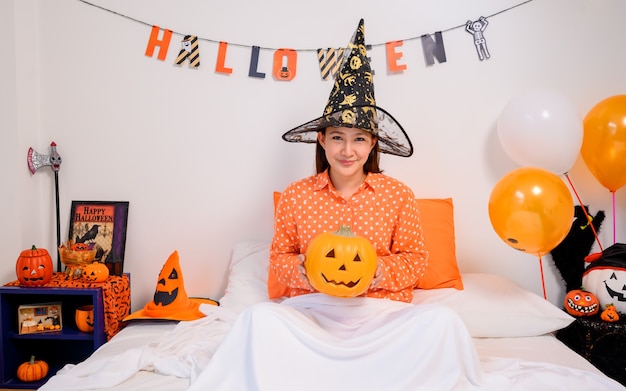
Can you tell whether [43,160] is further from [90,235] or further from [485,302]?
[485,302]

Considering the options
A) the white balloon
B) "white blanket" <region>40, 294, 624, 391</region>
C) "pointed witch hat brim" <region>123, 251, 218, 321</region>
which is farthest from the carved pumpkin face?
"pointed witch hat brim" <region>123, 251, 218, 321</region>

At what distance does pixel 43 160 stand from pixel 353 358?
203 centimetres

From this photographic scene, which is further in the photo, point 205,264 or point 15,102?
point 205,264

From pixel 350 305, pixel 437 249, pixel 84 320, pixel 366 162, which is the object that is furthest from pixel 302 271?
pixel 84 320

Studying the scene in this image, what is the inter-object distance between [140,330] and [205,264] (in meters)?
0.55

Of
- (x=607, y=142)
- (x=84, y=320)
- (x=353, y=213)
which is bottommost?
(x=84, y=320)

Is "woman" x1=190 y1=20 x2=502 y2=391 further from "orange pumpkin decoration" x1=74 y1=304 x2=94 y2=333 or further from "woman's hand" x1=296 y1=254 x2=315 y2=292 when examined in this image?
"orange pumpkin decoration" x1=74 y1=304 x2=94 y2=333

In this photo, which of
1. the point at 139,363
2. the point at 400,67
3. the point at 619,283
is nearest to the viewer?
the point at 139,363

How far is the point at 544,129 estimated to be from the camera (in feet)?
7.62

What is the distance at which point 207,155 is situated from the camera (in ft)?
9.29

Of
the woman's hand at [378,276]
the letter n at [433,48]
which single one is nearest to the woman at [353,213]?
the woman's hand at [378,276]

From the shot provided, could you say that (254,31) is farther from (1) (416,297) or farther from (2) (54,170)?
A: (1) (416,297)

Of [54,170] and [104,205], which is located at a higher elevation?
[54,170]

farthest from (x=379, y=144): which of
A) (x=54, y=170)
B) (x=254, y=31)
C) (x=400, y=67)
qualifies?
(x=54, y=170)
